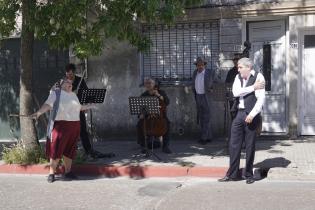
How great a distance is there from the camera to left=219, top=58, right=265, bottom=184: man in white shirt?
8.19 metres

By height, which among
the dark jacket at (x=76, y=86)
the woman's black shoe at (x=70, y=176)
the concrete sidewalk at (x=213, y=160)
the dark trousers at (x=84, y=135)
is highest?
the dark jacket at (x=76, y=86)

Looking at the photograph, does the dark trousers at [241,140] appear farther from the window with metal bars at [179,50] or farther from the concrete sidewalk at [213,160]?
the window with metal bars at [179,50]

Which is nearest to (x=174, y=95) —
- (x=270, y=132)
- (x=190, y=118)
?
(x=190, y=118)

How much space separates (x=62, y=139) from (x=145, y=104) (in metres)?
1.63

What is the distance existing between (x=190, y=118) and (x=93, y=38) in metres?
4.00

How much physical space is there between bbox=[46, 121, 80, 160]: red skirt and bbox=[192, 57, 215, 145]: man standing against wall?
327cm

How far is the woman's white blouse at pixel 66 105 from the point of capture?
347 inches

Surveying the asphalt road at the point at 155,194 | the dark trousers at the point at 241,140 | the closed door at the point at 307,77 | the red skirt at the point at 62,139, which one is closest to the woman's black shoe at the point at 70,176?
the asphalt road at the point at 155,194

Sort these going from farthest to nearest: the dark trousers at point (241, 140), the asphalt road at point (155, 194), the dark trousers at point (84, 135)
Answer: the dark trousers at point (84, 135) → the dark trousers at point (241, 140) → the asphalt road at point (155, 194)

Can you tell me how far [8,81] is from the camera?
43.5ft

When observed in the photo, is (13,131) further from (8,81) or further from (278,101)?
(278,101)

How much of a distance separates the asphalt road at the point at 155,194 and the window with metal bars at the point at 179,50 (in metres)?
3.88

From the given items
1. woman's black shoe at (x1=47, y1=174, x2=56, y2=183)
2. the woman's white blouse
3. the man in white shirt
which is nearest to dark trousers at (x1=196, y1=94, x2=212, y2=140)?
the man in white shirt

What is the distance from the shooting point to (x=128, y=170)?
937cm
